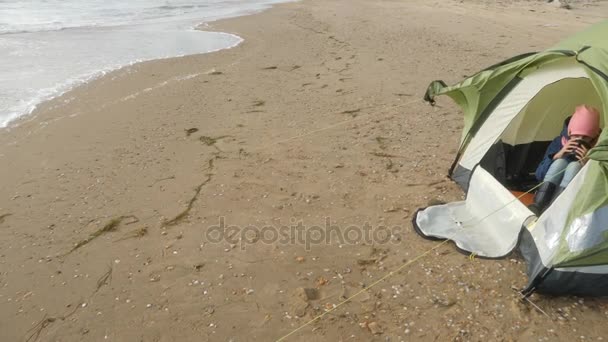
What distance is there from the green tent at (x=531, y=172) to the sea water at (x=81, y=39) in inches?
265

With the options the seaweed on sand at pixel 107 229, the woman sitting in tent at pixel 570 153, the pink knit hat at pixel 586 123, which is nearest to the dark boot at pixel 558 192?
the woman sitting in tent at pixel 570 153

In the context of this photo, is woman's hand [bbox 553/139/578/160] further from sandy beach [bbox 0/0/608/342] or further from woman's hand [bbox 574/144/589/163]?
sandy beach [bbox 0/0/608/342]

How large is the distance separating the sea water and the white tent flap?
6.56 m

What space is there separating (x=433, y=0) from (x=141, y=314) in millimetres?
19955

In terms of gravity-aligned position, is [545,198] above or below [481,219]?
above

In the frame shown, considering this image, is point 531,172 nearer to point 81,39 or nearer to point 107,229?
point 107,229

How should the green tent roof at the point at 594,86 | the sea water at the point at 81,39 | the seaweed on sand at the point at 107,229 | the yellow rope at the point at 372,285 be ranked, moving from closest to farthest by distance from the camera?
→ the green tent roof at the point at 594,86 → the yellow rope at the point at 372,285 → the seaweed on sand at the point at 107,229 → the sea water at the point at 81,39

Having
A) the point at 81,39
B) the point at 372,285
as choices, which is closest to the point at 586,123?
the point at 372,285

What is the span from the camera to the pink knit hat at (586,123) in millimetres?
3752

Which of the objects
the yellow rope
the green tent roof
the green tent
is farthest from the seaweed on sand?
the green tent roof

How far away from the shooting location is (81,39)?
43.9 feet

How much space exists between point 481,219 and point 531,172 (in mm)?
1250

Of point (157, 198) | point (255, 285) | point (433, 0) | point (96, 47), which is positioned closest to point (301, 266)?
point (255, 285)

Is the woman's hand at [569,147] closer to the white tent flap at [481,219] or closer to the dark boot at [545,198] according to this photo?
the dark boot at [545,198]
